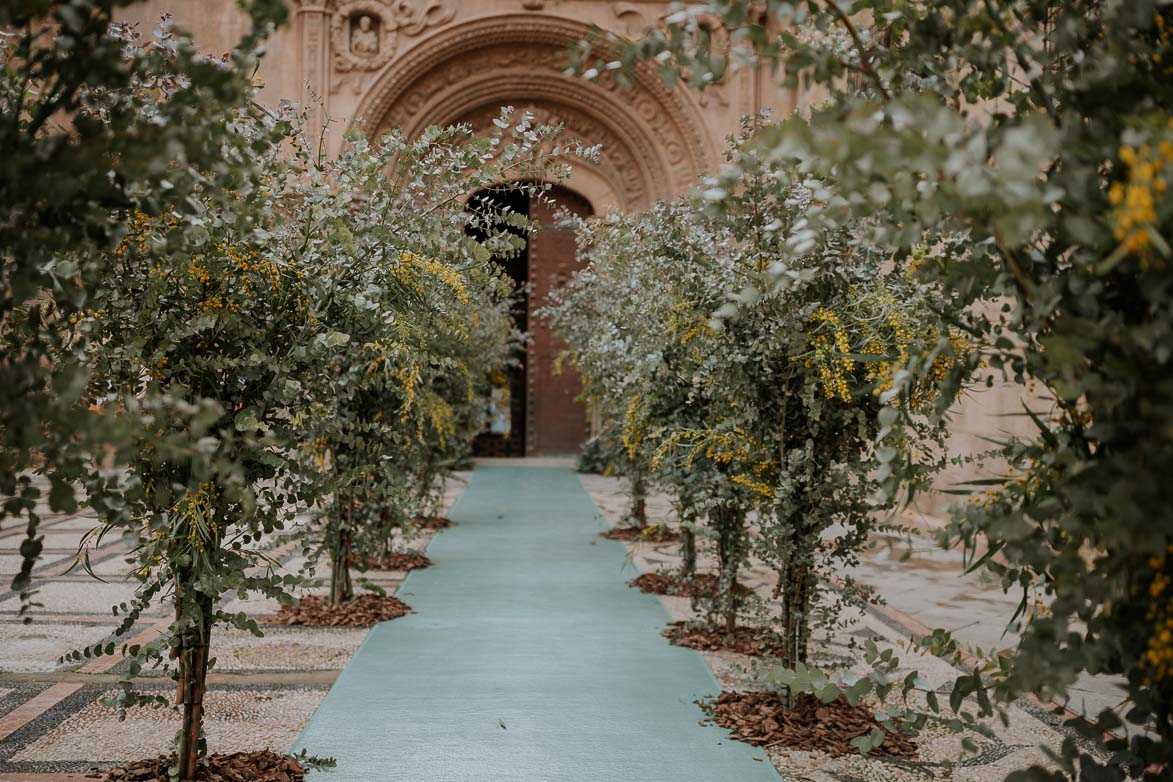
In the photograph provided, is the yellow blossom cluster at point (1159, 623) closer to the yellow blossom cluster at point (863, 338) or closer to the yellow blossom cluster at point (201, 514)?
the yellow blossom cluster at point (863, 338)

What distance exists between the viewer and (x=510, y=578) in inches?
312

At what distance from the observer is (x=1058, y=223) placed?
1.60 metres

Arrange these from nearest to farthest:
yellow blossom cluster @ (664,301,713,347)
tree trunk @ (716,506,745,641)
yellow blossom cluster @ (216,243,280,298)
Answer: yellow blossom cluster @ (216,243,280,298) < yellow blossom cluster @ (664,301,713,347) < tree trunk @ (716,506,745,641)

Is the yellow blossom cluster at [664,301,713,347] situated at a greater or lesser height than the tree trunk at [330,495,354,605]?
greater

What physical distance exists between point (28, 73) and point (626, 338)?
4845 millimetres

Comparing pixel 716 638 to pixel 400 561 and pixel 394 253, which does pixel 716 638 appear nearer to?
pixel 394 253

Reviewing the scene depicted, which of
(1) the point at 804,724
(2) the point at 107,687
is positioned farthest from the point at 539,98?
(1) the point at 804,724

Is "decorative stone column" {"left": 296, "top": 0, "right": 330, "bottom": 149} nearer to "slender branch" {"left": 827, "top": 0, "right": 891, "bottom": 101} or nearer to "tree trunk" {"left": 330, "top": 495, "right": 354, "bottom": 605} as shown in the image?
"tree trunk" {"left": 330, "top": 495, "right": 354, "bottom": 605}

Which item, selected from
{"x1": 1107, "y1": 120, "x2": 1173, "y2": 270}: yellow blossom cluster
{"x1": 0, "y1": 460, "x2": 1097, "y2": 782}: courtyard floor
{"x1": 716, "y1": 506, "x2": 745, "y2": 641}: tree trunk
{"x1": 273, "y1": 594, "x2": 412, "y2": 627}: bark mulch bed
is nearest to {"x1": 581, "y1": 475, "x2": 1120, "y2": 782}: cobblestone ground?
{"x1": 0, "y1": 460, "x2": 1097, "y2": 782}: courtyard floor

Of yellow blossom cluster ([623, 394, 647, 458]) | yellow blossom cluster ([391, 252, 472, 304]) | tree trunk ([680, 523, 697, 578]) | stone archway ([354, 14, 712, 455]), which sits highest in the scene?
stone archway ([354, 14, 712, 455])

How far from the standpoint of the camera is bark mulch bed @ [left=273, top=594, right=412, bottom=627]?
6.20m

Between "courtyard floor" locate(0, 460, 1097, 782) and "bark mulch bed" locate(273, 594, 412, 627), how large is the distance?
0.31ft

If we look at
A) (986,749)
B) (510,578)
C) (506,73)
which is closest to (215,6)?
(506,73)

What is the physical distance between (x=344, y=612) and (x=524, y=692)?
1.85 m
